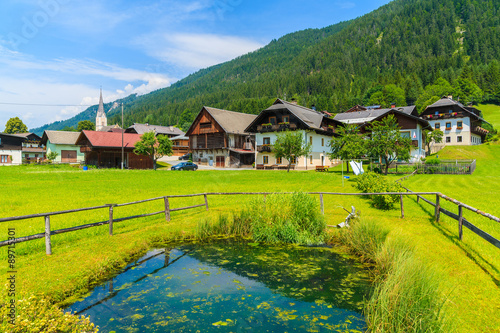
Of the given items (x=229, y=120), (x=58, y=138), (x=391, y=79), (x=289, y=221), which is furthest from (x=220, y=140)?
(x=391, y=79)

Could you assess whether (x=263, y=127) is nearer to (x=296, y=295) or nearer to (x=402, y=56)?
(x=296, y=295)

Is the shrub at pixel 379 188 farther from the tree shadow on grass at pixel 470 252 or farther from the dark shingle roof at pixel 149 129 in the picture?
the dark shingle roof at pixel 149 129

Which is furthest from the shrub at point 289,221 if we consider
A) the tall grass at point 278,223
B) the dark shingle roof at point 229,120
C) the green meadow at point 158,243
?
the dark shingle roof at point 229,120

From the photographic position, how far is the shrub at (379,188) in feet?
52.9

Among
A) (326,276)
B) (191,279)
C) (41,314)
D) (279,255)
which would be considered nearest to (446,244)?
(326,276)

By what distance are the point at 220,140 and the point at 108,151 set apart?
22.3 m

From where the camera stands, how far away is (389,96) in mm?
118938

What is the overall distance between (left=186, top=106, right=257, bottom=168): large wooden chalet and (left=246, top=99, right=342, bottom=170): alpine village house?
573 cm

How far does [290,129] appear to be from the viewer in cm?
4928

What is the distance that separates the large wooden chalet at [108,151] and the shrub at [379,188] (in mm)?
49084

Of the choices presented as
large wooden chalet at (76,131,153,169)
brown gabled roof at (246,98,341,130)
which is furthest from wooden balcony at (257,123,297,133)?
large wooden chalet at (76,131,153,169)

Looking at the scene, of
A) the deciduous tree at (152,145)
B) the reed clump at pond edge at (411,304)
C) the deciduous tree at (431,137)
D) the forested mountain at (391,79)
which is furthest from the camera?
the forested mountain at (391,79)

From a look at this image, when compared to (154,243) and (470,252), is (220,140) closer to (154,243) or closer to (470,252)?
(154,243)

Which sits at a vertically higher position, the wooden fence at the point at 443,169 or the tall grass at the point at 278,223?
the wooden fence at the point at 443,169
